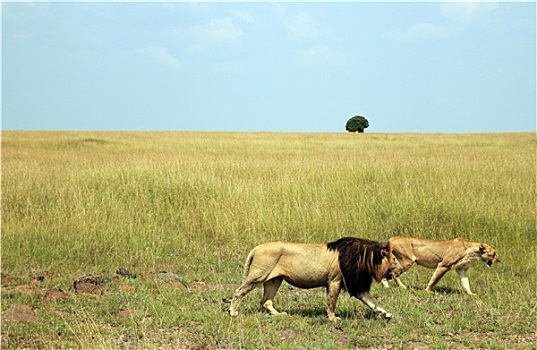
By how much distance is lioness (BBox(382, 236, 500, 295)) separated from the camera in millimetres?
7359

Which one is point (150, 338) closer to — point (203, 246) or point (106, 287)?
point (106, 287)

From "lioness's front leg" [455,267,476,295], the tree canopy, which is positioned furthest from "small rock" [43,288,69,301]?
the tree canopy

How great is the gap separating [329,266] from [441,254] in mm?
2335

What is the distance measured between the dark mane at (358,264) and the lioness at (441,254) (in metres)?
1.78

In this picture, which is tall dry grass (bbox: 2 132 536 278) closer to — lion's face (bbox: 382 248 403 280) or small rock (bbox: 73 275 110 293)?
small rock (bbox: 73 275 110 293)

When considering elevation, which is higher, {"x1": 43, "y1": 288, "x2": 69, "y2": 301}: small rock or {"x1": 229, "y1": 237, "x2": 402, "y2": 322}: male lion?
{"x1": 229, "y1": 237, "x2": 402, "y2": 322}: male lion

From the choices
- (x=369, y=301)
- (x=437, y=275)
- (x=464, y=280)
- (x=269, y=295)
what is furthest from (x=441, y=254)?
(x=269, y=295)

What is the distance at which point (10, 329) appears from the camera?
591cm

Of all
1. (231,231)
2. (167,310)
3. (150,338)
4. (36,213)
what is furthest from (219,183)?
(150,338)

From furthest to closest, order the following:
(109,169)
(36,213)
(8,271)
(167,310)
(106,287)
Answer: (109,169) < (36,213) < (8,271) < (106,287) < (167,310)

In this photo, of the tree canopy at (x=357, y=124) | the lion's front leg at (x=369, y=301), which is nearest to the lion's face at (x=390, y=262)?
the lion's front leg at (x=369, y=301)

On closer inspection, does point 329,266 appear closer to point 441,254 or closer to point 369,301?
point 369,301

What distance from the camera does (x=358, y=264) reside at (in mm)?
5609

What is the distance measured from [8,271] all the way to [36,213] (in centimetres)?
271
